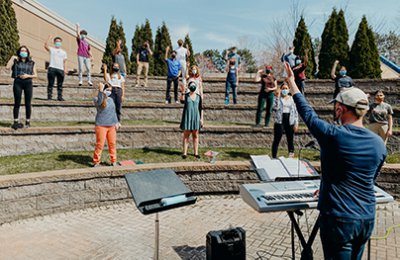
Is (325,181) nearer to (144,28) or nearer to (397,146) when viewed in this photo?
(397,146)

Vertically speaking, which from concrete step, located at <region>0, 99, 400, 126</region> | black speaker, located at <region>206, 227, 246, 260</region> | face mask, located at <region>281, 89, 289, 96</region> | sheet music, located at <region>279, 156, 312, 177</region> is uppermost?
face mask, located at <region>281, 89, 289, 96</region>

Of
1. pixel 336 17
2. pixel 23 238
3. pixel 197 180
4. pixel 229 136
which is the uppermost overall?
pixel 336 17

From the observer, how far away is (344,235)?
272 cm

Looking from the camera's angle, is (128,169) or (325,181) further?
(128,169)

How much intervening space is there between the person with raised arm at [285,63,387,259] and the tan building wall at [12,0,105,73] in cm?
2301

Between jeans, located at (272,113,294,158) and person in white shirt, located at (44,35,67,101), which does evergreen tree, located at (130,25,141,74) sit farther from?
jeans, located at (272,113,294,158)

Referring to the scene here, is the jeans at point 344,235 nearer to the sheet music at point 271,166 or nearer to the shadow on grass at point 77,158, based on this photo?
the sheet music at point 271,166

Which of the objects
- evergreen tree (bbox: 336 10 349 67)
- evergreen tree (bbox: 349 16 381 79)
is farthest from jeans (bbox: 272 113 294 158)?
evergreen tree (bbox: 336 10 349 67)

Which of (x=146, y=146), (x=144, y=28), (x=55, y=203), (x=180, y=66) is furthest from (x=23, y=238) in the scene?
(x=144, y=28)

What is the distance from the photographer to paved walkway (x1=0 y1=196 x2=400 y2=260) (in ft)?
15.2

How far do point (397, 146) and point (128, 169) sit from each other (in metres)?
7.80

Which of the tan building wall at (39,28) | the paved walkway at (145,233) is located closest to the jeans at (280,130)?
the paved walkway at (145,233)

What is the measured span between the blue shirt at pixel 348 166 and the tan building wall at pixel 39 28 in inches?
906

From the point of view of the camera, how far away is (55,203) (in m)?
6.11
